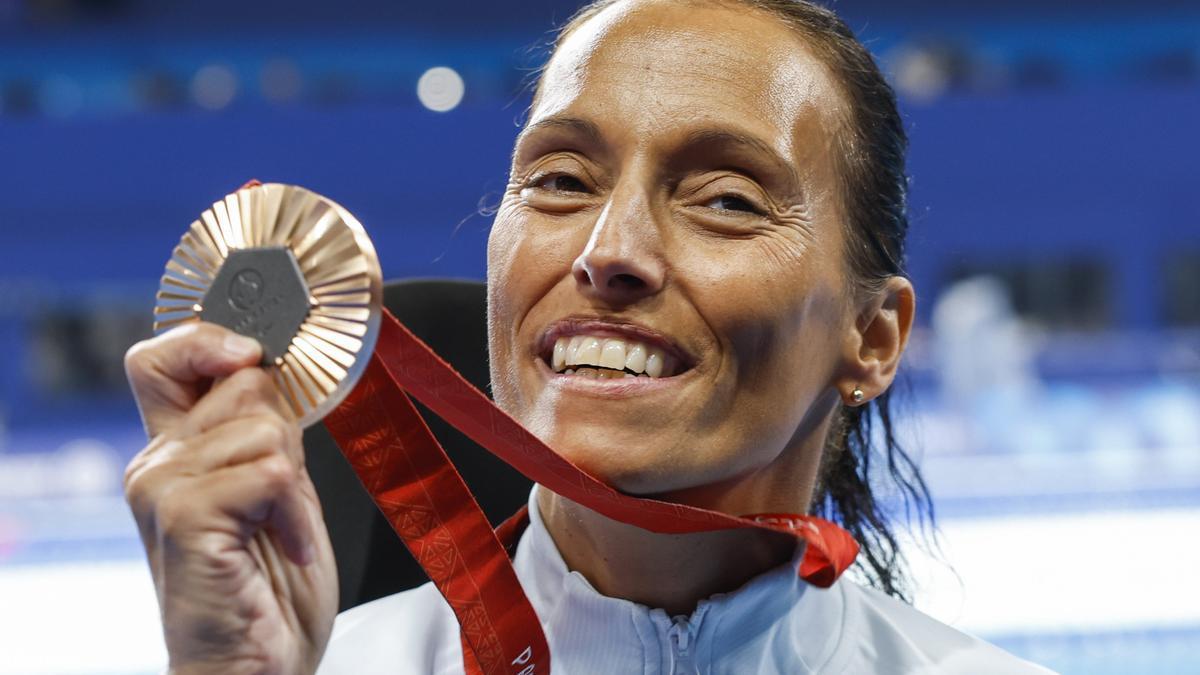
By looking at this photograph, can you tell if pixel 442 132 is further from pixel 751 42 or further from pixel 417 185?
pixel 751 42

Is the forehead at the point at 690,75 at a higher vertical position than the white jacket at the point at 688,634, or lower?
higher

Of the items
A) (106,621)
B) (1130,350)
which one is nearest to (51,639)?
(106,621)

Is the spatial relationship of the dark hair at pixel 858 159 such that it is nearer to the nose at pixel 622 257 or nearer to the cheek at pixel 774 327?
the cheek at pixel 774 327

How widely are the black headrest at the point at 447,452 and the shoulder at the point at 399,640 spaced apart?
227mm

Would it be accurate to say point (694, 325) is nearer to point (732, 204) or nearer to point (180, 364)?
point (732, 204)

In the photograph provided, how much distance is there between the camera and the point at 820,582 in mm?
1042

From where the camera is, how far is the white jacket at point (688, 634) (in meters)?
1.06

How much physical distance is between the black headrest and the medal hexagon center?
2.39 ft

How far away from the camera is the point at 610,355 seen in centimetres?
98

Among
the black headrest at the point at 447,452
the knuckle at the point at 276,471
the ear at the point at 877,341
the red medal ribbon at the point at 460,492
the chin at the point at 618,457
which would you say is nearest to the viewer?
the knuckle at the point at 276,471

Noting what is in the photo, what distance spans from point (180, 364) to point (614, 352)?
371 mm

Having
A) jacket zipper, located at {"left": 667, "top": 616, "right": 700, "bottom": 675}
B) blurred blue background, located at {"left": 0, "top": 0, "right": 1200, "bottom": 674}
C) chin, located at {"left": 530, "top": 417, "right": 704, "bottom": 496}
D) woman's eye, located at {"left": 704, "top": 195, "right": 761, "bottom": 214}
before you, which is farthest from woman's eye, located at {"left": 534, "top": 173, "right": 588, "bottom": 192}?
blurred blue background, located at {"left": 0, "top": 0, "right": 1200, "bottom": 674}

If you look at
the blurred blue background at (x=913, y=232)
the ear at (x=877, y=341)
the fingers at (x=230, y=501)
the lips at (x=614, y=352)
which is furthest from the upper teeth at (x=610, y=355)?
the blurred blue background at (x=913, y=232)

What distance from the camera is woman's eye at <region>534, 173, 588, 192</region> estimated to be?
107 cm
